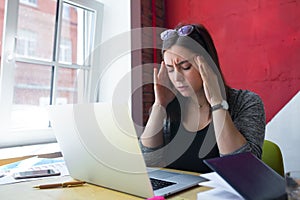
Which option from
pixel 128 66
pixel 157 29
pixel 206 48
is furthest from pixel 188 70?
pixel 157 29

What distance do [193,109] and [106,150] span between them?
801 mm

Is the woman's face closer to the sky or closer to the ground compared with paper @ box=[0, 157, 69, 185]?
closer to the sky

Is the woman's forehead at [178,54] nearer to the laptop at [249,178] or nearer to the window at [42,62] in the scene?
the laptop at [249,178]

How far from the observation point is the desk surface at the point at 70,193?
71cm

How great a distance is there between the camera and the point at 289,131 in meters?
1.61

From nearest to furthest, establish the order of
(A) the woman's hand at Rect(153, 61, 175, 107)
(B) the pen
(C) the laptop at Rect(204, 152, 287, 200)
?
(C) the laptop at Rect(204, 152, 287, 200) → (B) the pen → (A) the woman's hand at Rect(153, 61, 175, 107)

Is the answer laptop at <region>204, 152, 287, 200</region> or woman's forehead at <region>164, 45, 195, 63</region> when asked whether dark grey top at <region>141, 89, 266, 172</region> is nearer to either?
woman's forehead at <region>164, 45, 195, 63</region>

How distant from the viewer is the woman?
1.10 metres

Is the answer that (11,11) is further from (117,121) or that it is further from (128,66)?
(117,121)

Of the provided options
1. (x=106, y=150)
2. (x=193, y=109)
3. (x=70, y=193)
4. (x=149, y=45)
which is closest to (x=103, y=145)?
(x=106, y=150)

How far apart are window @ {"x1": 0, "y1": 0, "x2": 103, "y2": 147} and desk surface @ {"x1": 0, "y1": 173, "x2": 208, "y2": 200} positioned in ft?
3.06

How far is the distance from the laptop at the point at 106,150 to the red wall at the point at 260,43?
1.05 m

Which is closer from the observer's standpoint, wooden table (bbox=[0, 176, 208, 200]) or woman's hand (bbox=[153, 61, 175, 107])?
wooden table (bbox=[0, 176, 208, 200])

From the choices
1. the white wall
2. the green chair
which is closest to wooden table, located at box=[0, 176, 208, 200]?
the green chair
